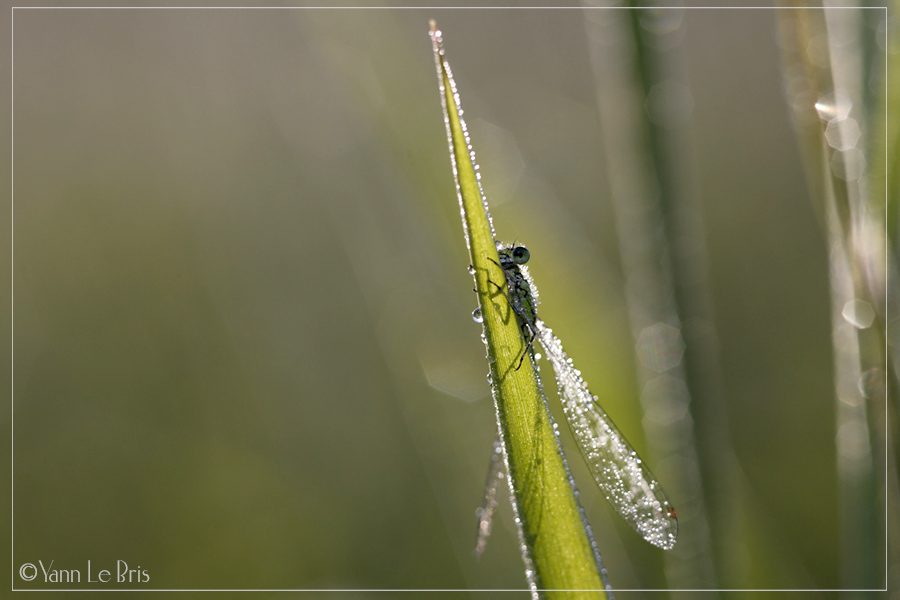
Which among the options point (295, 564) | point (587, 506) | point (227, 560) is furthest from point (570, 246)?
point (227, 560)

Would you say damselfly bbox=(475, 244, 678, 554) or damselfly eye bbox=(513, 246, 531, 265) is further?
damselfly eye bbox=(513, 246, 531, 265)

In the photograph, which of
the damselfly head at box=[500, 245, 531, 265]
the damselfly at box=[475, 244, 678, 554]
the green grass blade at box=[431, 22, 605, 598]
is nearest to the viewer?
the green grass blade at box=[431, 22, 605, 598]

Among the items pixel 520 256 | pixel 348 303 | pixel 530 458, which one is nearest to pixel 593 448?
pixel 520 256

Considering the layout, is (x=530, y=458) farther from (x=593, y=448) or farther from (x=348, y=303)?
(x=348, y=303)

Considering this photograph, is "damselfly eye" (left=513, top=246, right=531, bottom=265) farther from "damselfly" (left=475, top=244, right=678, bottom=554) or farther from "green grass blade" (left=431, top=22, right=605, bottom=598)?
"green grass blade" (left=431, top=22, right=605, bottom=598)

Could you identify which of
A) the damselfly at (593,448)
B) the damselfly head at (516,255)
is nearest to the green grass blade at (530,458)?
the damselfly at (593,448)

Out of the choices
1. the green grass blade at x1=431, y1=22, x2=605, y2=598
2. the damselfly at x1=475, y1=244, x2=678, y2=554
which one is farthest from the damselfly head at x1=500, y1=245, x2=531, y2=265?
the green grass blade at x1=431, y1=22, x2=605, y2=598

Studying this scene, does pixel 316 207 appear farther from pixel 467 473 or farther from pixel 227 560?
pixel 467 473
